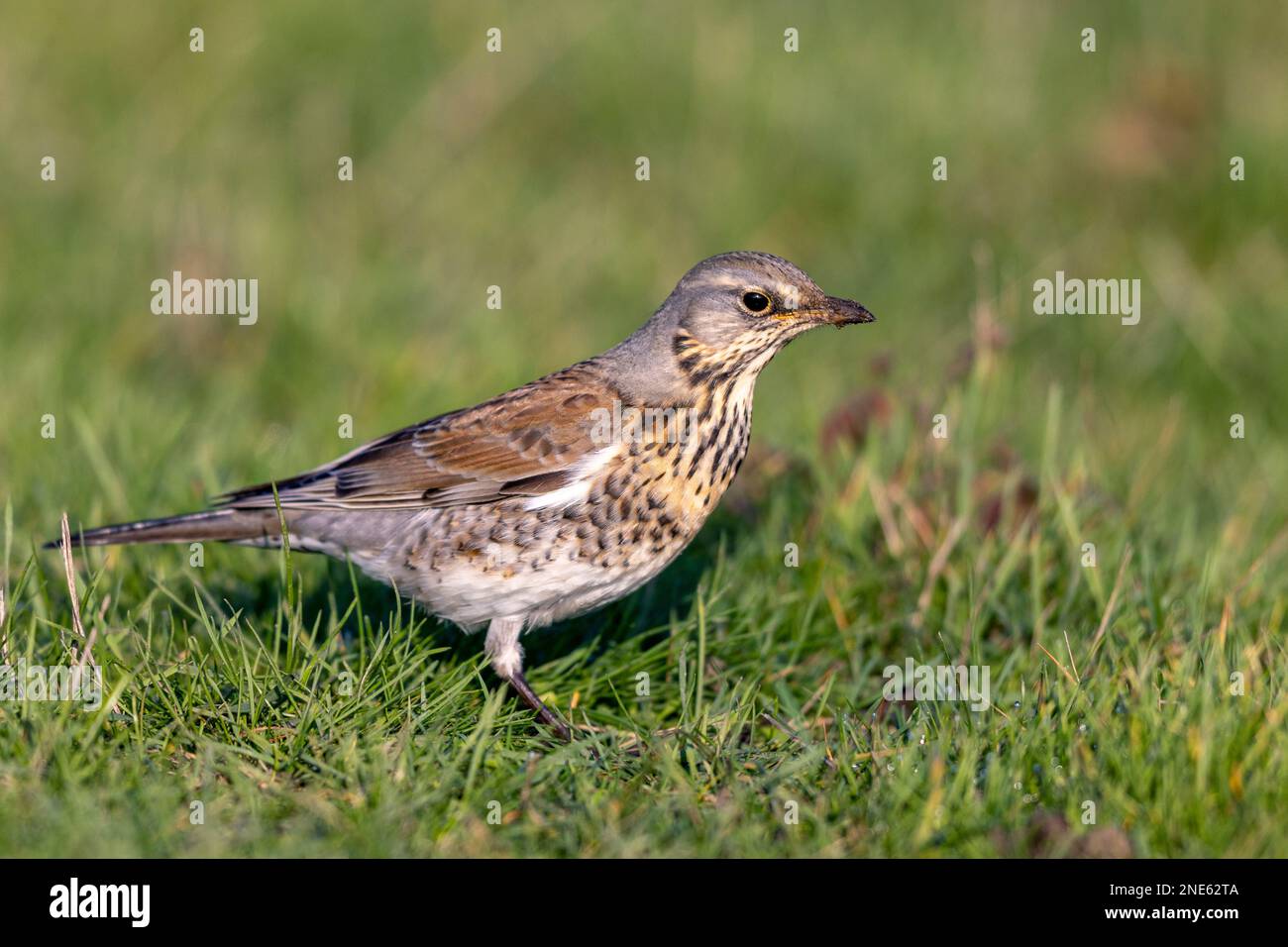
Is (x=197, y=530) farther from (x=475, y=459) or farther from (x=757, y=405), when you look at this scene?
(x=757, y=405)

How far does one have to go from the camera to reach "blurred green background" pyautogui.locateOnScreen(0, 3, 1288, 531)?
8281 millimetres

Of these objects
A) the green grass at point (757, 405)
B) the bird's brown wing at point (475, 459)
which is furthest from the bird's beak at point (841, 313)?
the green grass at point (757, 405)

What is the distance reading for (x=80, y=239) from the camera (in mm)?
9570

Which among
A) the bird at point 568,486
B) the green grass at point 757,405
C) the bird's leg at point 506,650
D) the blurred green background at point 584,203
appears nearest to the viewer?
the green grass at point 757,405

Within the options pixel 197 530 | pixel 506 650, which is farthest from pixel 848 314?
pixel 197 530

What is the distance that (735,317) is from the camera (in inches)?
217

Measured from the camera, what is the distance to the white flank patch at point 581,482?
17.8 ft

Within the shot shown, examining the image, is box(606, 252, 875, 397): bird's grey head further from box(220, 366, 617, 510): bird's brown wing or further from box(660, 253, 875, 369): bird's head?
box(220, 366, 617, 510): bird's brown wing

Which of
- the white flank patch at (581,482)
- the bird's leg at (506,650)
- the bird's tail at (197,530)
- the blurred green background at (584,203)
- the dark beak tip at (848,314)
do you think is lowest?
the bird's leg at (506,650)

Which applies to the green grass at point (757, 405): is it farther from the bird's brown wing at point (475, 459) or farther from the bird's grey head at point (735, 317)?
the bird's grey head at point (735, 317)

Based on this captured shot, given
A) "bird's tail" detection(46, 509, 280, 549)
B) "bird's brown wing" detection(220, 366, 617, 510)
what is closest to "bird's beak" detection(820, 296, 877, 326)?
"bird's brown wing" detection(220, 366, 617, 510)

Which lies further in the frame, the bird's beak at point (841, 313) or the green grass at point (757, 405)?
the bird's beak at point (841, 313)

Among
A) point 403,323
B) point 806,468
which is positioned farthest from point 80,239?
point 806,468

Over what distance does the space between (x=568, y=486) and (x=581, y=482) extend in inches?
2.0
